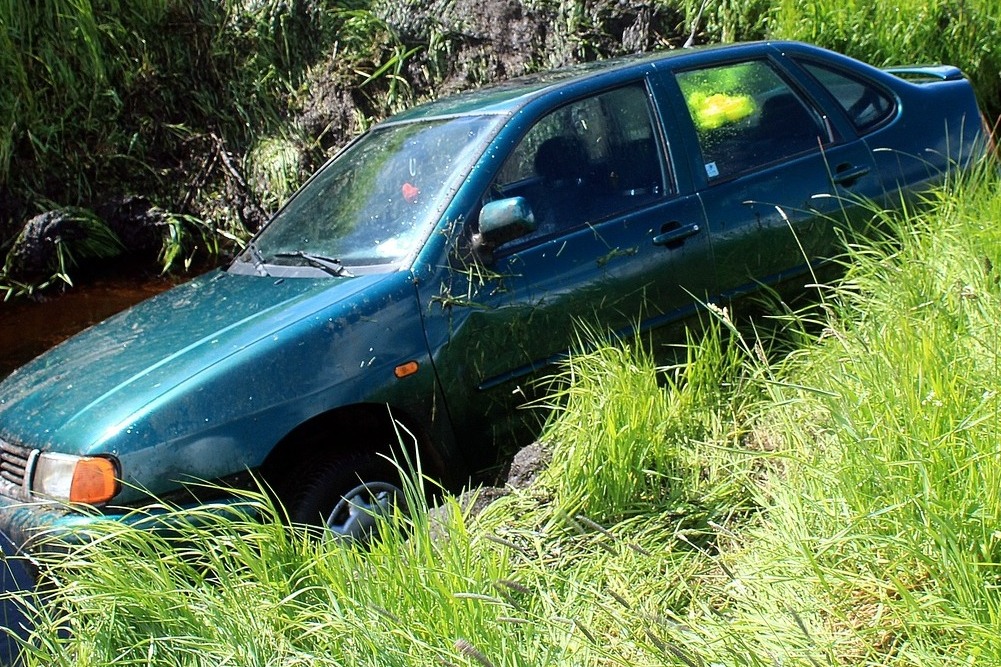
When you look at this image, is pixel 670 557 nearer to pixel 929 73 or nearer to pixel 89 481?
pixel 89 481

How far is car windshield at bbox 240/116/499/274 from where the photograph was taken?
3990mm

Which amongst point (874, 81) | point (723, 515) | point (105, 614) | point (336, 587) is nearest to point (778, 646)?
point (723, 515)

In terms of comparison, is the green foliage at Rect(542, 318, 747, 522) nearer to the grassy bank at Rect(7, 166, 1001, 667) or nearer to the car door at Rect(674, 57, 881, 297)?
the grassy bank at Rect(7, 166, 1001, 667)

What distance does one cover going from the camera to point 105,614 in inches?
106

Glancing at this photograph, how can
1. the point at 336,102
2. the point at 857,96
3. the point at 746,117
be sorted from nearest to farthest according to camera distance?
the point at 746,117 < the point at 857,96 < the point at 336,102

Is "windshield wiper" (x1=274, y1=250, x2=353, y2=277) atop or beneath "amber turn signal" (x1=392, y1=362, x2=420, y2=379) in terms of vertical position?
atop

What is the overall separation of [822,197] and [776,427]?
4.85 ft

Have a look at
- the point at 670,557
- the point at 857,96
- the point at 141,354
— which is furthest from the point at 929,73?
the point at 141,354

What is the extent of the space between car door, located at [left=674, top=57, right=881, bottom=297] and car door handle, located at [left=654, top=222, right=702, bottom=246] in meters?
0.10

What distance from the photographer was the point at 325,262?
13.3 ft

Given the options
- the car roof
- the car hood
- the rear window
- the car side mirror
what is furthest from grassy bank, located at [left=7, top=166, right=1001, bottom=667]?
the rear window

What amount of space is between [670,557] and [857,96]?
Result: 2.84m

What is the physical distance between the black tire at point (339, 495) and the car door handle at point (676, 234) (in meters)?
1.47

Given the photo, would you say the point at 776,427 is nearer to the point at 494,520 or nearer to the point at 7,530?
the point at 494,520
